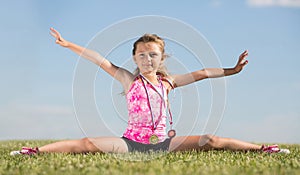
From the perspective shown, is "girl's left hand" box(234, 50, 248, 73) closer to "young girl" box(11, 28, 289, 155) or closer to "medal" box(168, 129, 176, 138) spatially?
"young girl" box(11, 28, 289, 155)

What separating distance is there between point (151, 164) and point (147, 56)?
1.82 meters

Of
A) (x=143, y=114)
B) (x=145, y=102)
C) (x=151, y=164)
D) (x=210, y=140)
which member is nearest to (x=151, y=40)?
(x=145, y=102)

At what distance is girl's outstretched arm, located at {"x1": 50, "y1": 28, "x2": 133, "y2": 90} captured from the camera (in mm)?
5730

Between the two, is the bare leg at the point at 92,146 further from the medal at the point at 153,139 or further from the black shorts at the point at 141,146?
the medal at the point at 153,139

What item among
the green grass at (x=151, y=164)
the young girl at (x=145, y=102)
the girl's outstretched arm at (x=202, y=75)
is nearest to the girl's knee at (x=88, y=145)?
the young girl at (x=145, y=102)

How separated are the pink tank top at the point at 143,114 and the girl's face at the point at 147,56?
0.29m

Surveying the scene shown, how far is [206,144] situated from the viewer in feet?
20.8

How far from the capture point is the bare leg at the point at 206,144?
20.0ft

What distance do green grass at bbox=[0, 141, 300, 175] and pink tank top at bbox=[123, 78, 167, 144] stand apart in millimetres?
407

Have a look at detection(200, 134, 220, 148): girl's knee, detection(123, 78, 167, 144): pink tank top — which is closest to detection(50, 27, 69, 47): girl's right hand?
detection(123, 78, 167, 144): pink tank top

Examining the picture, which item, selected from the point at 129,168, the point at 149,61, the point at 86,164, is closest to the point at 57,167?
the point at 86,164

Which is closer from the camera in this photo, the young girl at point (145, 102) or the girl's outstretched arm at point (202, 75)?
the young girl at point (145, 102)

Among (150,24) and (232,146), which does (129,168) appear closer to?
(150,24)

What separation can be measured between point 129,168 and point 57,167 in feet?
2.61
